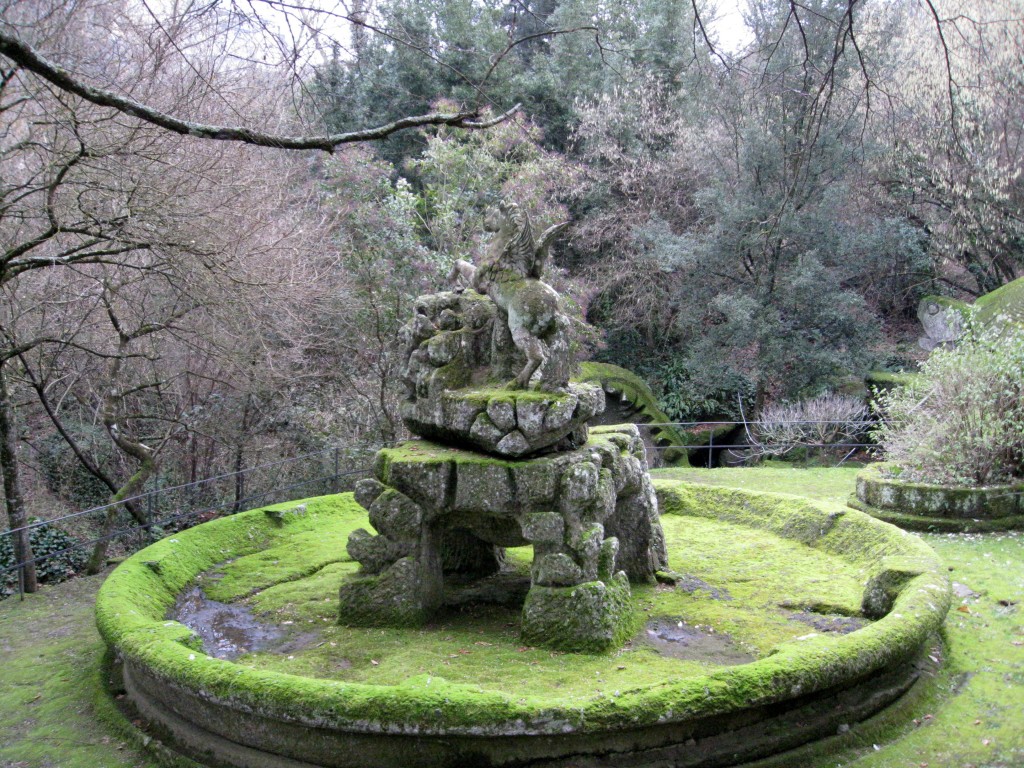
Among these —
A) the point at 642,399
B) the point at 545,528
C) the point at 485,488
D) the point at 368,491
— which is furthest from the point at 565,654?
the point at 642,399

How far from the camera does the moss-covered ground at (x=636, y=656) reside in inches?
188

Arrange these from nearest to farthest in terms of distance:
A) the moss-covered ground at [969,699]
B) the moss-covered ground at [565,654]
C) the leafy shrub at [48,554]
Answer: the moss-covered ground at [969,699], the moss-covered ground at [565,654], the leafy shrub at [48,554]

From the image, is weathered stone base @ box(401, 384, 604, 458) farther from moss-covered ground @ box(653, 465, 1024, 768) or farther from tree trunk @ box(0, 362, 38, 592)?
tree trunk @ box(0, 362, 38, 592)

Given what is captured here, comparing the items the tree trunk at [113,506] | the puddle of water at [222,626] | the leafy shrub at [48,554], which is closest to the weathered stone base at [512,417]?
the puddle of water at [222,626]

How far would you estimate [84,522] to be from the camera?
1187cm

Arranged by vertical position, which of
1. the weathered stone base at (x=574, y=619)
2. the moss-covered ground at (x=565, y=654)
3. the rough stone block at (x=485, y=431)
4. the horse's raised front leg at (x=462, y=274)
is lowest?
the moss-covered ground at (x=565, y=654)

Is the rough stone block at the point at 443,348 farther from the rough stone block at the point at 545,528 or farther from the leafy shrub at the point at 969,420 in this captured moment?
the leafy shrub at the point at 969,420

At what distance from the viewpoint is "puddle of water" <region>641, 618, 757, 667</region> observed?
18.7 ft

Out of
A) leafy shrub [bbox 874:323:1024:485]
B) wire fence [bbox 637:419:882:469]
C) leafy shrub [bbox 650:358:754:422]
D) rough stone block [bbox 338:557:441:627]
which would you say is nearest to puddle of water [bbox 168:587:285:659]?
rough stone block [bbox 338:557:441:627]

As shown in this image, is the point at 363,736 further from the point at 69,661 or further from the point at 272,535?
the point at 272,535

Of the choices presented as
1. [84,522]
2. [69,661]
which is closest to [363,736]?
[69,661]

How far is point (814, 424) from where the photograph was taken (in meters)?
16.7

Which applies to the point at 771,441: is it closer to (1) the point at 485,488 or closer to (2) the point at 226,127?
(1) the point at 485,488

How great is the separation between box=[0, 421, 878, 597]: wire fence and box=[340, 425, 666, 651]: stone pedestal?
8.98ft
